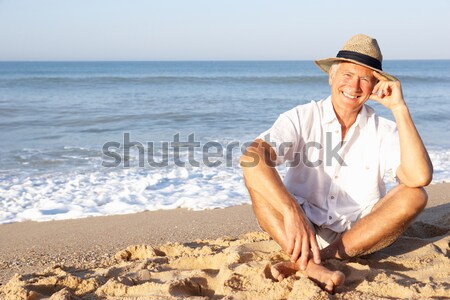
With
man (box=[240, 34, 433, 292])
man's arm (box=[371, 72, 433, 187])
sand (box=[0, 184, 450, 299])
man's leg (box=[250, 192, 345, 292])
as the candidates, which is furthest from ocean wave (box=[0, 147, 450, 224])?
man's arm (box=[371, 72, 433, 187])

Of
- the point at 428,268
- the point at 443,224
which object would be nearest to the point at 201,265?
the point at 428,268

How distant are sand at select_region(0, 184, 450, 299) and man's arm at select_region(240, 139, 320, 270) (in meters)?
0.16

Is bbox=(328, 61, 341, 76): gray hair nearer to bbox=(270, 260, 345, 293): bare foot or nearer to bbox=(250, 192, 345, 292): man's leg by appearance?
bbox=(250, 192, 345, 292): man's leg

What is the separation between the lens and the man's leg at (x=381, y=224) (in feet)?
10.1

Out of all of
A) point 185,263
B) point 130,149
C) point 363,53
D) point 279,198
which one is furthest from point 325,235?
point 130,149

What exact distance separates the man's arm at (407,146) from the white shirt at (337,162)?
0.20 m

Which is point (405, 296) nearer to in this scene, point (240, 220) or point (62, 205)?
point (240, 220)

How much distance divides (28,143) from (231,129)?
14.7 ft

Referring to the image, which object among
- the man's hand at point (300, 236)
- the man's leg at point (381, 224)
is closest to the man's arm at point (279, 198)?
the man's hand at point (300, 236)

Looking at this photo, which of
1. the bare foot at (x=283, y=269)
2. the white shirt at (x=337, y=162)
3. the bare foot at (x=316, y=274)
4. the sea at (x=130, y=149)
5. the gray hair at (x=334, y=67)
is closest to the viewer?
the bare foot at (x=316, y=274)

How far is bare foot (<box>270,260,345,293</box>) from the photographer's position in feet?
8.91

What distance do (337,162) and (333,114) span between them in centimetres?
31

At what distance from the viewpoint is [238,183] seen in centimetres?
652

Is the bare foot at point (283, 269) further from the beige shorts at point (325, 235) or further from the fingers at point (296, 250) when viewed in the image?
the beige shorts at point (325, 235)
